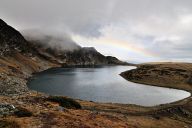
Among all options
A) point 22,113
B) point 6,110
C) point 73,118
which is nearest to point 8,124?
point 22,113

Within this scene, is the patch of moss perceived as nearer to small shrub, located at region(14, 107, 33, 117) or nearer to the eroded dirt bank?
the eroded dirt bank

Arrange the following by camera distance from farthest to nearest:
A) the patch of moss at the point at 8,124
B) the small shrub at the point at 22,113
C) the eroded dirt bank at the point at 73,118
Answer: the small shrub at the point at 22,113
the eroded dirt bank at the point at 73,118
the patch of moss at the point at 8,124

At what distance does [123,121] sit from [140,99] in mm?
53180

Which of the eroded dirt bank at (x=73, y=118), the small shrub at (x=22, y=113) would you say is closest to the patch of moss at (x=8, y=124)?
the eroded dirt bank at (x=73, y=118)

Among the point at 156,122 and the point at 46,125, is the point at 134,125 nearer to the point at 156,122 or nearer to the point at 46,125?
the point at 156,122

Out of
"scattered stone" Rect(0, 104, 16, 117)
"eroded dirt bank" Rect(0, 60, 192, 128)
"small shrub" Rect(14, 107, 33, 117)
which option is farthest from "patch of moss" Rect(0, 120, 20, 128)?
"small shrub" Rect(14, 107, 33, 117)

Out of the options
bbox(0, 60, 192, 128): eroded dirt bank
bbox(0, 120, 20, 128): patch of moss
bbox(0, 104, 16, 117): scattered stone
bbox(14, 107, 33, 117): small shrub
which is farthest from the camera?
bbox(14, 107, 33, 117): small shrub

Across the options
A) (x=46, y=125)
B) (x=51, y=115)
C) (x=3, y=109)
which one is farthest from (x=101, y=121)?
(x=3, y=109)

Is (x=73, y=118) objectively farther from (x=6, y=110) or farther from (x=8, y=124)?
(x=8, y=124)

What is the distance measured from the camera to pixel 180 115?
81.1m

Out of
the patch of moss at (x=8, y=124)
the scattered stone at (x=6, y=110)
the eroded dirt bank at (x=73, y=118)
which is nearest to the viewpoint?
the patch of moss at (x=8, y=124)

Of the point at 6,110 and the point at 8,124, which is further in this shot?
the point at 6,110

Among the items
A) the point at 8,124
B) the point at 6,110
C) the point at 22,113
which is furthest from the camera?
the point at 6,110

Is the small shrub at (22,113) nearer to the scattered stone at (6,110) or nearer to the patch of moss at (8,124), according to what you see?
the scattered stone at (6,110)
